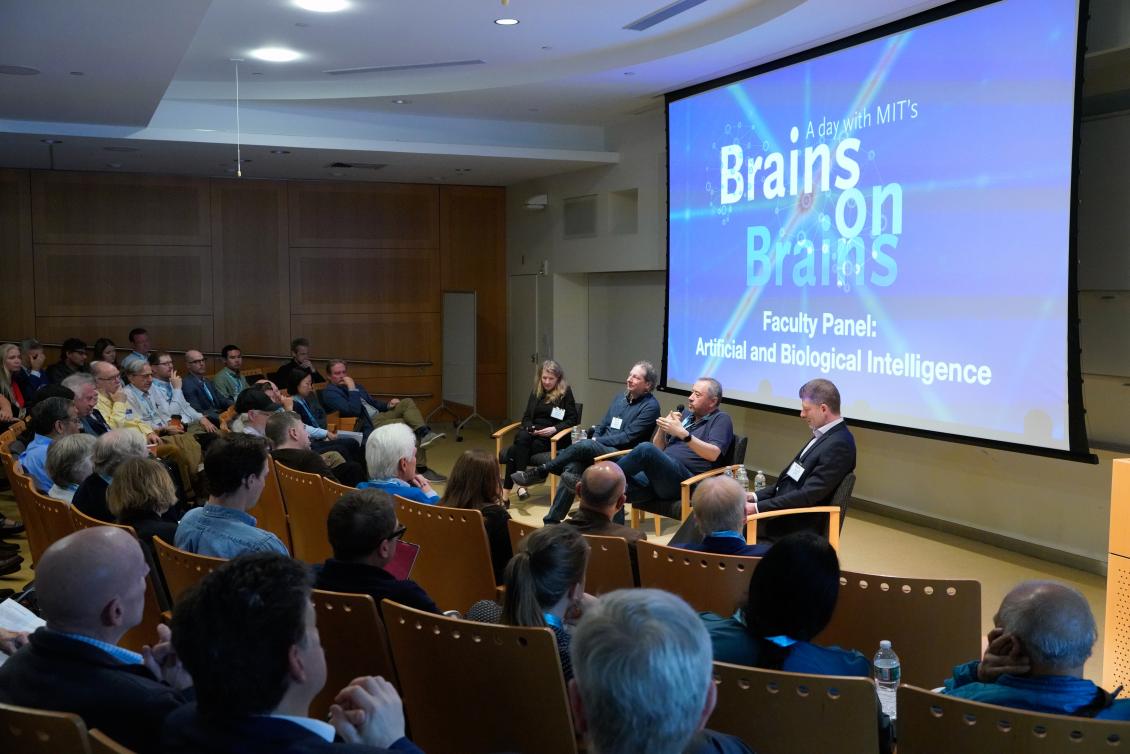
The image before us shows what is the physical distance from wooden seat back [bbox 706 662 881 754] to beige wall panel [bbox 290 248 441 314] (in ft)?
37.2

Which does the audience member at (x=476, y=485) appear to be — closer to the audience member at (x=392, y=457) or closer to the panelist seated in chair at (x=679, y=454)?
the audience member at (x=392, y=457)

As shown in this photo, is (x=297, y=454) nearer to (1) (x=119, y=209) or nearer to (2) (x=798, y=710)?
(2) (x=798, y=710)

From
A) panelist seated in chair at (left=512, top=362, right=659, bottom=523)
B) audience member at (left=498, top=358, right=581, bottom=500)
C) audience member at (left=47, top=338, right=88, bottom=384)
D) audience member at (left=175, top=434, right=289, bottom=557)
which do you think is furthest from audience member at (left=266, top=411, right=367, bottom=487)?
audience member at (left=47, top=338, right=88, bottom=384)

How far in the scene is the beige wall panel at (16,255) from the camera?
11.4 m

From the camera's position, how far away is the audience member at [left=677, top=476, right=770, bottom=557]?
368 cm

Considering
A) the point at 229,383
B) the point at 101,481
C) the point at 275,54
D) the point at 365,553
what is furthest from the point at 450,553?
the point at 229,383

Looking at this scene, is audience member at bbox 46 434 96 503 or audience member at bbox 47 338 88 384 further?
audience member at bbox 47 338 88 384

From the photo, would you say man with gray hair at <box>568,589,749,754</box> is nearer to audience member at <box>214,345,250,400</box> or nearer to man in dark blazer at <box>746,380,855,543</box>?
man in dark blazer at <box>746,380,855,543</box>

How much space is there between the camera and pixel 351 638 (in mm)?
2701

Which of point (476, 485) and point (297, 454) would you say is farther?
point (297, 454)

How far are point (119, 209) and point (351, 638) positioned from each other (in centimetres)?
1064

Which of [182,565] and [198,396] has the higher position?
[198,396]

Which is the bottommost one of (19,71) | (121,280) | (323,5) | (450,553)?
(450,553)

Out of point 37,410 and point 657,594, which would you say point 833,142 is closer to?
point 37,410
